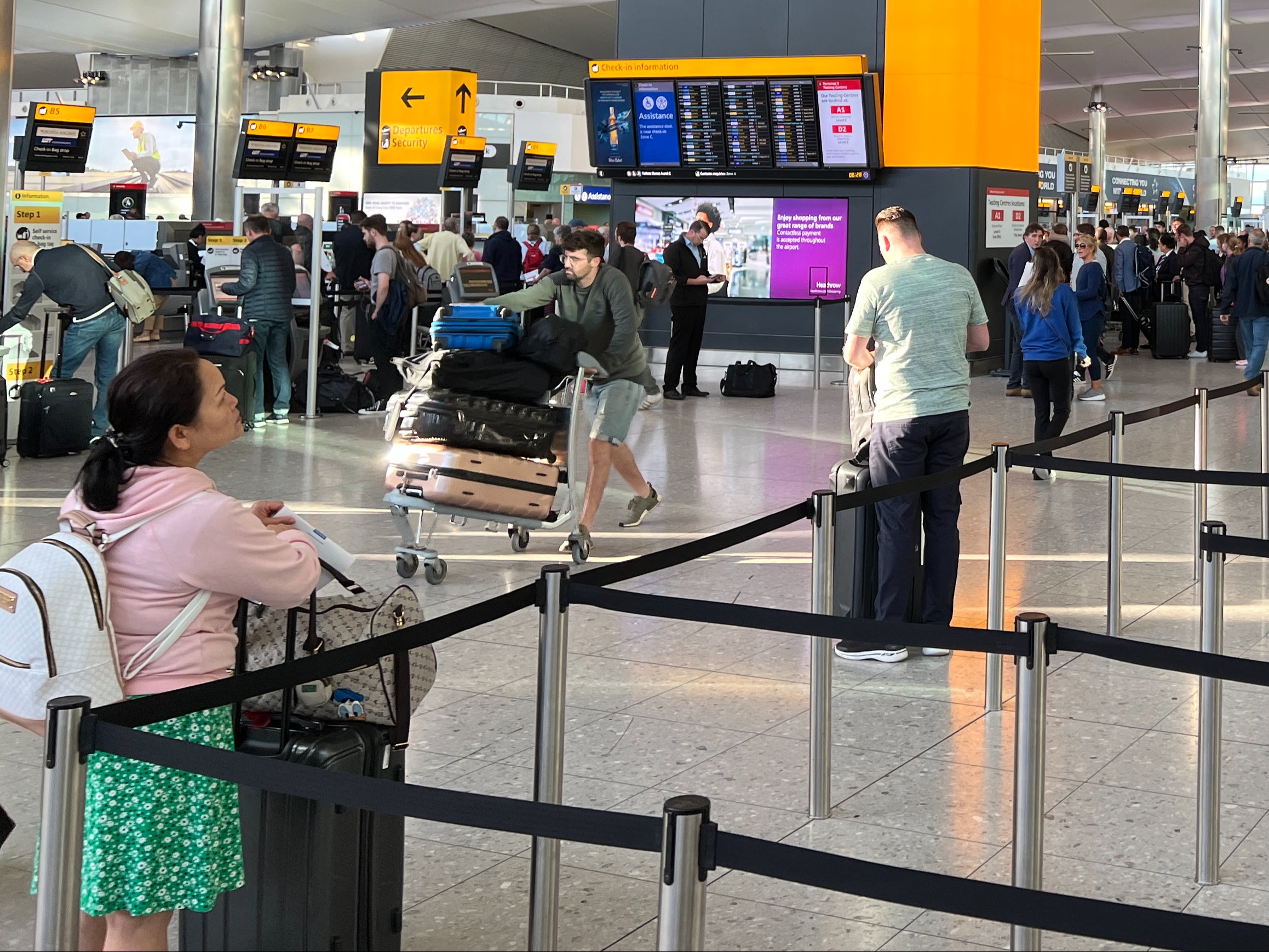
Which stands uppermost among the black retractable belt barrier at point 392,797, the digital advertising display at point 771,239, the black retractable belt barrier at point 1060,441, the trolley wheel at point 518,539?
the digital advertising display at point 771,239

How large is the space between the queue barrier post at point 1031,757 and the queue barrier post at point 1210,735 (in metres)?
0.90

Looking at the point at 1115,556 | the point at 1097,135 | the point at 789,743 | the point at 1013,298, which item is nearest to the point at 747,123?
the point at 1013,298

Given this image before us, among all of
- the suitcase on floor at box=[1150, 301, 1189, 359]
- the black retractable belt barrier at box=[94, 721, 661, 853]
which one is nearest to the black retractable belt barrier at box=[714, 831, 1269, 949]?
the black retractable belt barrier at box=[94, 721, 661, 853]

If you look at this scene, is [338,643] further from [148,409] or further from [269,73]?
[269,73]

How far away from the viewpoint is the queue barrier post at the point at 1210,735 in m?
3.54

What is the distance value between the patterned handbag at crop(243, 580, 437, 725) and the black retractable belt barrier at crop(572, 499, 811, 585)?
1.29 feet

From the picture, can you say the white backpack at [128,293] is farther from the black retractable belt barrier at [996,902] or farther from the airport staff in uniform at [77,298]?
the black retractable belt barrier at [996,902]

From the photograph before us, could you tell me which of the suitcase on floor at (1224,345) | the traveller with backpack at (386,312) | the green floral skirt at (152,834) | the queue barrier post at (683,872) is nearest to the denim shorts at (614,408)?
the green floral skirt at (152,834)

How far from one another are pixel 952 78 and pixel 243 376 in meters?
7.97

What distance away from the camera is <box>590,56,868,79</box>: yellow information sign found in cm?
1545

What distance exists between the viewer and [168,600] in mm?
2629

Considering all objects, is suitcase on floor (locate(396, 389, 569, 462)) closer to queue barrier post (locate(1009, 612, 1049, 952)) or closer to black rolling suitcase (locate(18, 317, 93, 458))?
queue barrier post (locate(1009, 612, 1049, 952))

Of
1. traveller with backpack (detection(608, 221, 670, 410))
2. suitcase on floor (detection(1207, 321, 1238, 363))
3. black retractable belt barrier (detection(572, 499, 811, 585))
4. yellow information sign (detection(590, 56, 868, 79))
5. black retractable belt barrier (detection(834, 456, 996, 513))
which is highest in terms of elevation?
yellow information sign (detection(590, 56, 868, 79))

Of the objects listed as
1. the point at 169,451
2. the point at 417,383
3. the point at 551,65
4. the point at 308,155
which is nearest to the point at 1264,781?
the point at 169,451
